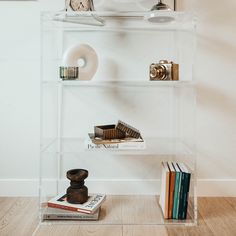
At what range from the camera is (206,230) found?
4.80 ft

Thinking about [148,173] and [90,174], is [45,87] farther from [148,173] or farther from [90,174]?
[148,173]

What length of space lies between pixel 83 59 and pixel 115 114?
0.37 metres

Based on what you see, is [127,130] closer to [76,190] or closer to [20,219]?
[76,190]

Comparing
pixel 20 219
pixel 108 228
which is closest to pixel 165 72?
pixel 108 228

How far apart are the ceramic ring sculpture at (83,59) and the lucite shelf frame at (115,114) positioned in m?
0.16

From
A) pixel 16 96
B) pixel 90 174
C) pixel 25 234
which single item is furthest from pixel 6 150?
pixel 25 234

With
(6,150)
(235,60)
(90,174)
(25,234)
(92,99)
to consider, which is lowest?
(25,234)

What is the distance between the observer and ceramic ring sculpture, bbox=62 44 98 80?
65.9 inches

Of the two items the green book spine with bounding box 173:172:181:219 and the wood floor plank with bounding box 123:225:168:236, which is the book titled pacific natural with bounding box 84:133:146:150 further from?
the wood floor plank with bounding box 123:225:168:236

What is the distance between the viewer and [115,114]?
74.1 inches

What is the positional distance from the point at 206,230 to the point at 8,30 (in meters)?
1.44

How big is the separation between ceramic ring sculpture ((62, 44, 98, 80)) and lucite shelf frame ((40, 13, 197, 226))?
0.51 ft

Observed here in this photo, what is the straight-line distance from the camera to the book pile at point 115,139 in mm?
1558

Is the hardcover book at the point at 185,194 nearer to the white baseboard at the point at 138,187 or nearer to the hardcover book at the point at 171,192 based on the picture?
the hardcover book at the point at 171,192
